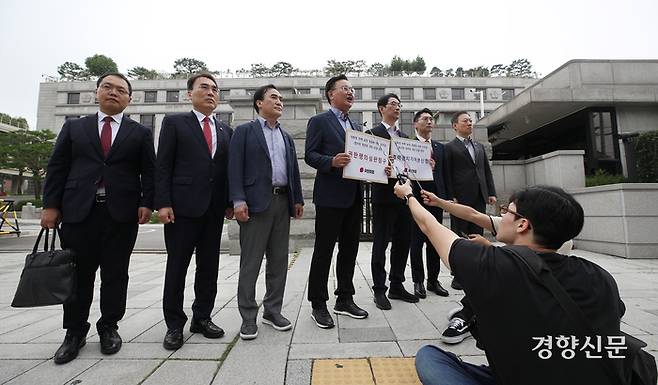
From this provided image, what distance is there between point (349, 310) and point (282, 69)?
4912 cm

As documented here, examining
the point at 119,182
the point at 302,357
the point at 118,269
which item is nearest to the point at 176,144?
the point at 119,182

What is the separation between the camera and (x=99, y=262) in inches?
104

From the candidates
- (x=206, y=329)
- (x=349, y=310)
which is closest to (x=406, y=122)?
(x=349, y=310)

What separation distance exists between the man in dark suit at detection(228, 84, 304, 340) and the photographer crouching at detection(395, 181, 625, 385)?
1.87 metres

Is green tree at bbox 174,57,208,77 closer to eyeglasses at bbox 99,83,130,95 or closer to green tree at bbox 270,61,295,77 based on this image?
green tree at bbox 270,61,295,77

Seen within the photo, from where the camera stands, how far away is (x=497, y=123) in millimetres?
12828

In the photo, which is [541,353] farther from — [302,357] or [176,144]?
[176,144]

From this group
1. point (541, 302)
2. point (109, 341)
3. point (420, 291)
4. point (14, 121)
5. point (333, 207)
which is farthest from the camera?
point (14, 121)

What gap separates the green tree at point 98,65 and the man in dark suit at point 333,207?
62983 mm

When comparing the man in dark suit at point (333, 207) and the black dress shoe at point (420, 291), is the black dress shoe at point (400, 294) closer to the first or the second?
the black dress shoe at point (420, 291)

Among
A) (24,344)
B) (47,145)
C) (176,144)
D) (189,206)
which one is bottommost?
(24,344)

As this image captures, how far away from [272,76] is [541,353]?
50717mm

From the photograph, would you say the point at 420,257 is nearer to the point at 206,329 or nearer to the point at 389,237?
the point at 389,237

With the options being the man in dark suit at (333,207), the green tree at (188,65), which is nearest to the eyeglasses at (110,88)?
the man in dark suit at (333,207)
